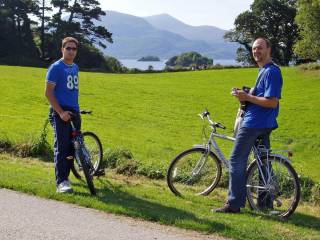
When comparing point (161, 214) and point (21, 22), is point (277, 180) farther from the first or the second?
point (21, 22)

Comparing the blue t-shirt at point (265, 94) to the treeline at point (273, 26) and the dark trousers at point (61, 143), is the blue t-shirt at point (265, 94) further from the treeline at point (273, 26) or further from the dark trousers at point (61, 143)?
the treeline at point (273, 26)

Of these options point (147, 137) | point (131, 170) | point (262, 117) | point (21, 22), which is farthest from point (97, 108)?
point (21, 22)

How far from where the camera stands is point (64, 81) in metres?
7.67

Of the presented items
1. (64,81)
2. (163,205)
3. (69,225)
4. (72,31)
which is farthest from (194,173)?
(72,31)

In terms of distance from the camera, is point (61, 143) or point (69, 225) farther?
point (61, 143)

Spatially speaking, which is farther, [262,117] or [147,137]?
[147,137]

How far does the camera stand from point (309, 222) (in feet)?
22.9

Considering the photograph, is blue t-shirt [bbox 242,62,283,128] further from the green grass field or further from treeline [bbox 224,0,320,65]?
treeline [bbox 224,0,320,65]

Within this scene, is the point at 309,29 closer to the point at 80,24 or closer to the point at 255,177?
the point at 80,24

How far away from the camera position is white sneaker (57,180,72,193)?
7400mm

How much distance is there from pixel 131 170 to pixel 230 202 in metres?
Answer: 3.26

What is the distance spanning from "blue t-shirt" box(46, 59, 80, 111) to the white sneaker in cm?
109

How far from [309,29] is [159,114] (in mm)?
32053

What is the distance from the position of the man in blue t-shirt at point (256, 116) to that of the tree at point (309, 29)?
45342 millimetres
